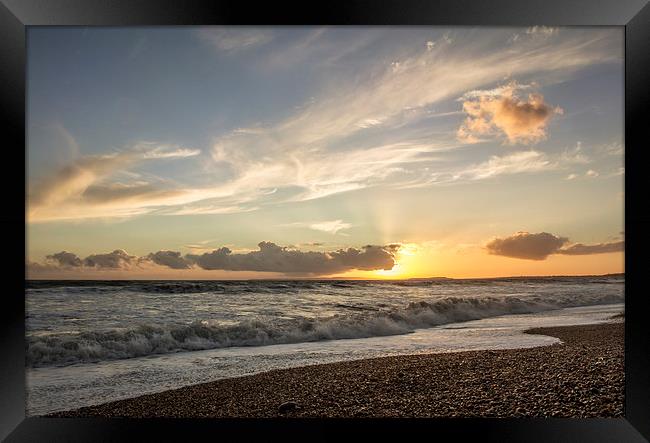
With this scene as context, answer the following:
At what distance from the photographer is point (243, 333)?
19.5 ft

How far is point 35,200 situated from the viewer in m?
5.56

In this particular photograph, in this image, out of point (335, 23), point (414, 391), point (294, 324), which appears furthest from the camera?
point (294, 324)

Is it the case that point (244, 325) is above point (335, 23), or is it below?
below

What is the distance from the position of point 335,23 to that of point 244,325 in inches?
184

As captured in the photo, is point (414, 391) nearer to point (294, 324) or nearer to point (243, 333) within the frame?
point (243, 333)

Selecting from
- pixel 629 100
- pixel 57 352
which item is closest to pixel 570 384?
pixel 629 100

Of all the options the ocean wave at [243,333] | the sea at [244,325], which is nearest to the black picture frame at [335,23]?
the sea at [244,325]

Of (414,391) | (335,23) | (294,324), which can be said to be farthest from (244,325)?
(335,23)

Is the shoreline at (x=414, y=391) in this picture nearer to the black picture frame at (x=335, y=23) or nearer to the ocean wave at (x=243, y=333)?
the black picture frame at (x=335, y=23)

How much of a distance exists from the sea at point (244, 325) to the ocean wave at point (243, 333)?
2 cm

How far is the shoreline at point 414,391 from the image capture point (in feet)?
9.46

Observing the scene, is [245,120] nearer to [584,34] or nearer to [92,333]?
[92,333]

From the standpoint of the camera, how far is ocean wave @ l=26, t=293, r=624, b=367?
5016 millimetres

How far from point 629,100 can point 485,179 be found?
4.34m
